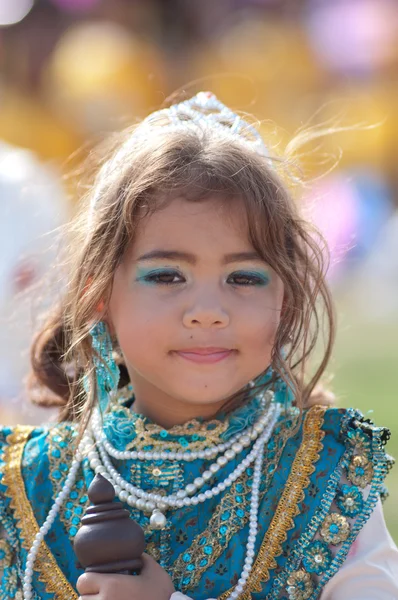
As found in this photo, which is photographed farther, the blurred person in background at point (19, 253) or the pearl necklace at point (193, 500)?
the blurred person in background at point (19, 253)

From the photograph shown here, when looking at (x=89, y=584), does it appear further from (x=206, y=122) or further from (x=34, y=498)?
(x=206, y=122)

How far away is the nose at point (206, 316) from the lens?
154 cm

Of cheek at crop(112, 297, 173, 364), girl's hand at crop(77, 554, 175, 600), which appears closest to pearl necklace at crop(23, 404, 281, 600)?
girl's hand at crop(77, 554, 175, 600)

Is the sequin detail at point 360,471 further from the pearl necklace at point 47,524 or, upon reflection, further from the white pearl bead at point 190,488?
the pearl necklace at point 47,524

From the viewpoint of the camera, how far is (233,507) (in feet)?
5.29

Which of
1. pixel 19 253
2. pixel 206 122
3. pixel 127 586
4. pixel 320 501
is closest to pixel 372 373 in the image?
pixel 19 253

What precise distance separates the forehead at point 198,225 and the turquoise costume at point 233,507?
0.35m

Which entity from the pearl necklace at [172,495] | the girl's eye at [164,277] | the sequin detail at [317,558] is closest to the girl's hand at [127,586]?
the pearl necklace at [172,495]

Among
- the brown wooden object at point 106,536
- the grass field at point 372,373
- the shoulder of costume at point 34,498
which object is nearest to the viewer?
the brown wooden object at point 106,536

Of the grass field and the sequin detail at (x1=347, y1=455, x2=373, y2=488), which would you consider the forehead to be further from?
the grass field

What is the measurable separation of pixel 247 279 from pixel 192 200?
0.18 meters

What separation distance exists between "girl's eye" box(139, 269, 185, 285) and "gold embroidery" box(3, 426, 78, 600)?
0.47 metres

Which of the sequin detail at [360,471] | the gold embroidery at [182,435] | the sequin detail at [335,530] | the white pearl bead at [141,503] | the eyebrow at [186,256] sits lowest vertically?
the sequin detail at [335,530]

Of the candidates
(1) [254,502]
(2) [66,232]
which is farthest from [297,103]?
(1) [254,502]
